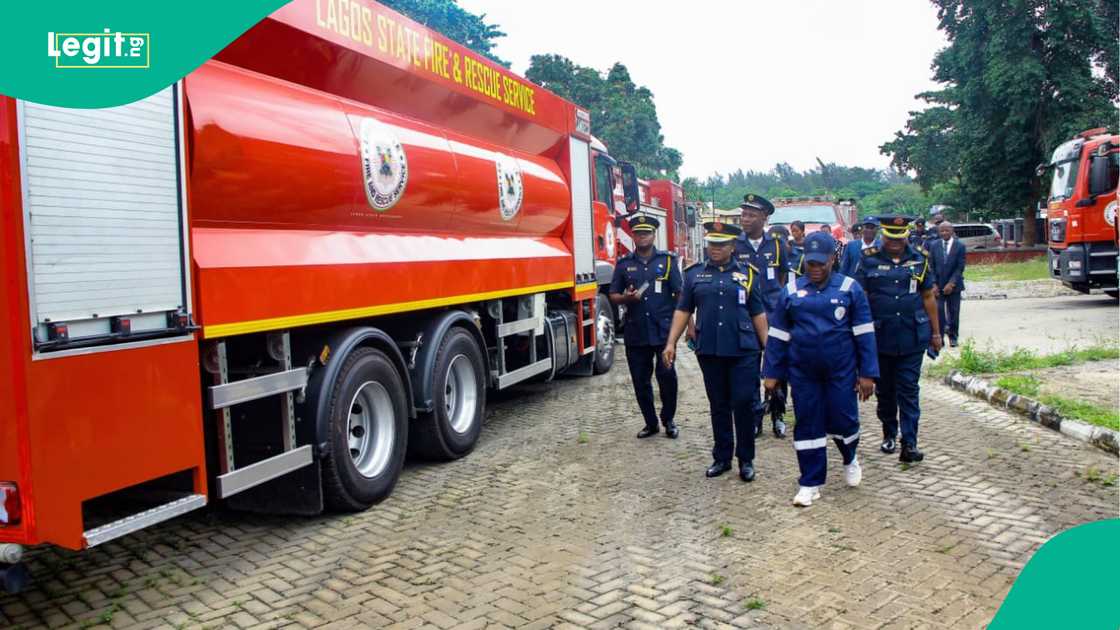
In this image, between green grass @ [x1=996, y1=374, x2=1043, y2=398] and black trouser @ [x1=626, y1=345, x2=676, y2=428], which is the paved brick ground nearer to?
black trouser @ [x1=626, y1=345, x2=676, y2=428]

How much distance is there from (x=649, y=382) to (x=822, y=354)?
2203 millimetres

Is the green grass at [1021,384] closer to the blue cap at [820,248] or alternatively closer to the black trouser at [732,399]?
the black trouser at [732,399]

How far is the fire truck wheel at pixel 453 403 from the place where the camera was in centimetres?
667

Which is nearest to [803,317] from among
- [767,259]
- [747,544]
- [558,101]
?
[747,544]

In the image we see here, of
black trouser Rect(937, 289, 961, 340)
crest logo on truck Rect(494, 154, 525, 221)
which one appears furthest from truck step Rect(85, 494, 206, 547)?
black trouser Rect(937, 289, 961, 340)

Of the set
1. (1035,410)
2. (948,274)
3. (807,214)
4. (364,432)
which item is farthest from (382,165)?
(807,214)

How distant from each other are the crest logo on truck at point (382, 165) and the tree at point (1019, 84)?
30.8m

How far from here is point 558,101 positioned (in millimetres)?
9516

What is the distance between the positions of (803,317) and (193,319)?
3.60 metres

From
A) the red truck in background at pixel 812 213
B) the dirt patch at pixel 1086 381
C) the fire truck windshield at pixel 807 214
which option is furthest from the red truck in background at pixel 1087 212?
the dirt patch at pixel 1086 381

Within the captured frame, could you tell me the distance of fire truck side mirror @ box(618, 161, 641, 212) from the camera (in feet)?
38.4

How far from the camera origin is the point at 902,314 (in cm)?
652

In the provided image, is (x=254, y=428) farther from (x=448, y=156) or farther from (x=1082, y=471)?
(x=1082, y=471)

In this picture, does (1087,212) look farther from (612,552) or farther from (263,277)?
(263,277)
